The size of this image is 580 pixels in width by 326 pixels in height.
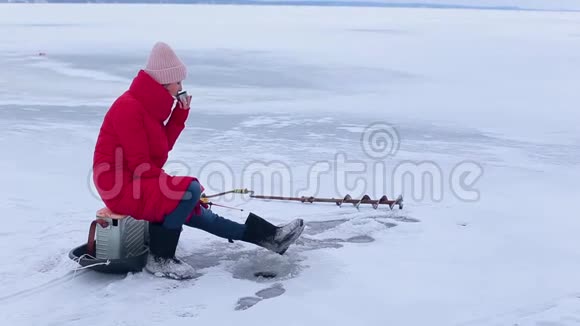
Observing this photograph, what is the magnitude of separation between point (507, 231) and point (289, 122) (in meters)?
4.32

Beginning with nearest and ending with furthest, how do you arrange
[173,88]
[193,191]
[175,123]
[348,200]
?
1. [193,191]
2. [173,88]
3. [175,123]
4. [348,200]

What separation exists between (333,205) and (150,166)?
192cm

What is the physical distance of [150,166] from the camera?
3.41m

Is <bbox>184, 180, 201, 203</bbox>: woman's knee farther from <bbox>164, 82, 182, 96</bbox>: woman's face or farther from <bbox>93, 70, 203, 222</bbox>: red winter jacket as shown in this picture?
<bbox>164, 82, 182, 96</bbox>: woman's face

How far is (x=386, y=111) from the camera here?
9789 millimetres

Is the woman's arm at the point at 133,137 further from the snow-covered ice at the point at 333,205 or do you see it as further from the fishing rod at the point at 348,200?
the fishing rod at the point at 348,200

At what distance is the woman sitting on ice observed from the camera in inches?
133

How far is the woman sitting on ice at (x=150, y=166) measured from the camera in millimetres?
3367

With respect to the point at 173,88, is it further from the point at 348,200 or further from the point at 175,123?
the point at 348,200

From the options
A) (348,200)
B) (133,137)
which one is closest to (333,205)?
(348,200)

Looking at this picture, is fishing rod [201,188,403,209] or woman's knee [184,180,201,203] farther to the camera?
fishing rod [201,188,403,209]

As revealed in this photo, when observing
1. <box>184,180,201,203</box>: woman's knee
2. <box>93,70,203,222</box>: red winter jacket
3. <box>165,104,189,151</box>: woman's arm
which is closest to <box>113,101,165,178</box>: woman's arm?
<box>93,70,203,222</box>: red winter jacket

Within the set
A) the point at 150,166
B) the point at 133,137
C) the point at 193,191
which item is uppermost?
the point at 133,137

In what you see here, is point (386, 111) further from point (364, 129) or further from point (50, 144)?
point (50, 144)
